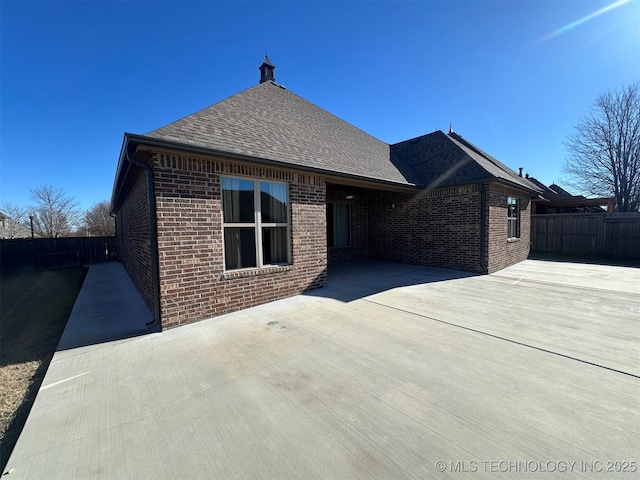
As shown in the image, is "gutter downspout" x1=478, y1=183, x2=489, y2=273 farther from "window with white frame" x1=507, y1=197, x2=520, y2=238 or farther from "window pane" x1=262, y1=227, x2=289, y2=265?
"window pane" x1=262, y1=227, x2=289, y2=265

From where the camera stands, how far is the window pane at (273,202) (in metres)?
5.61

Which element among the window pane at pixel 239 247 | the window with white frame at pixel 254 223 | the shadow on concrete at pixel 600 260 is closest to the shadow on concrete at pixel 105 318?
the window pane at pixel 239 247

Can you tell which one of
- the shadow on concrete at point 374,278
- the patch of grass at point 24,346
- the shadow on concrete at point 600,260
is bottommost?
the patch of grass at point 24,346

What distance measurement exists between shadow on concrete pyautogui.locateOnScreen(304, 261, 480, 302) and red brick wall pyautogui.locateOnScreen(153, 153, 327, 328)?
4.71ft

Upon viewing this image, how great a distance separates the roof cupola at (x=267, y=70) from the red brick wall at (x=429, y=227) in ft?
20.7

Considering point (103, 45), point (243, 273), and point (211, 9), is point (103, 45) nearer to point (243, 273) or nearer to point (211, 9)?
point (211, 9)

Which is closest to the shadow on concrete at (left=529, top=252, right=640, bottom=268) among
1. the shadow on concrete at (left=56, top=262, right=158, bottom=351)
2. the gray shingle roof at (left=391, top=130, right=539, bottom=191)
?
the gray shingle roof at (left=391, top=130, right=539, bottom=191)

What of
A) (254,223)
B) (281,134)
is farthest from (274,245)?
(281,134)

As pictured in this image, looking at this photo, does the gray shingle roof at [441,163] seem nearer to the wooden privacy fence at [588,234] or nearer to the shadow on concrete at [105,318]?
the wooden privacy fence at [588,234]

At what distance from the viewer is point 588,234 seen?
42.8 ft

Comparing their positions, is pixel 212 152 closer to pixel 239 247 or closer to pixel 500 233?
pixel 239 247

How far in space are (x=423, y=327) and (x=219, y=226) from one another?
398 centimetres

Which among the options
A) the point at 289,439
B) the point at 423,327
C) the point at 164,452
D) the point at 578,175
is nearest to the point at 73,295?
the point at 164,452

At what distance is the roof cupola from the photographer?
10000mm
